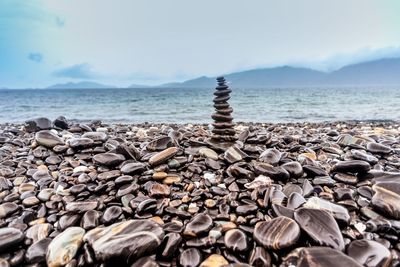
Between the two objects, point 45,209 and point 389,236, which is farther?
point 45,209

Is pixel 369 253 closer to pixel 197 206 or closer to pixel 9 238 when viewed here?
pixel 197 206

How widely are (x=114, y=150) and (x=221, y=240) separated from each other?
2220mm

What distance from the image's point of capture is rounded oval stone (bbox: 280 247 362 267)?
202cm

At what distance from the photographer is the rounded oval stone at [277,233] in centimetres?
227

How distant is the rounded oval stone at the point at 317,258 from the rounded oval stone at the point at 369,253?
6.3 inches

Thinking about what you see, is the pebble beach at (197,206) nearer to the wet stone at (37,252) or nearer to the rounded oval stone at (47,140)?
the wet stone at (37,252)

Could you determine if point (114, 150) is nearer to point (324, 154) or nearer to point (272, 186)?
point (272, 186)

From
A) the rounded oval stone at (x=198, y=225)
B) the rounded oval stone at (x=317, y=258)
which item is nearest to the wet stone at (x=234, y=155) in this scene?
the rounded oval stone at (x=198, y=225)

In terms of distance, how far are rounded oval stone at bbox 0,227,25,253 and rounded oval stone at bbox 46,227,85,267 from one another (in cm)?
34

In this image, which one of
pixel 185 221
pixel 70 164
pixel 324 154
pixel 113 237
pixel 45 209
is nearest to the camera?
pixel 113 237

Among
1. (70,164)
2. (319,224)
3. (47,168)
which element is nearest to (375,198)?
(319,224)

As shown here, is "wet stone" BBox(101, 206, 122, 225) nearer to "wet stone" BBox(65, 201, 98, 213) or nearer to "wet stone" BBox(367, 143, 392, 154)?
"wet stone" BBox(65, 201, 98, 213)

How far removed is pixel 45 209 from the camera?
3.10 meters

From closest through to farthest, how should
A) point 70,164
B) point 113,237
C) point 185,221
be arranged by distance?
point 113,237
point 185,221
point 70,164
